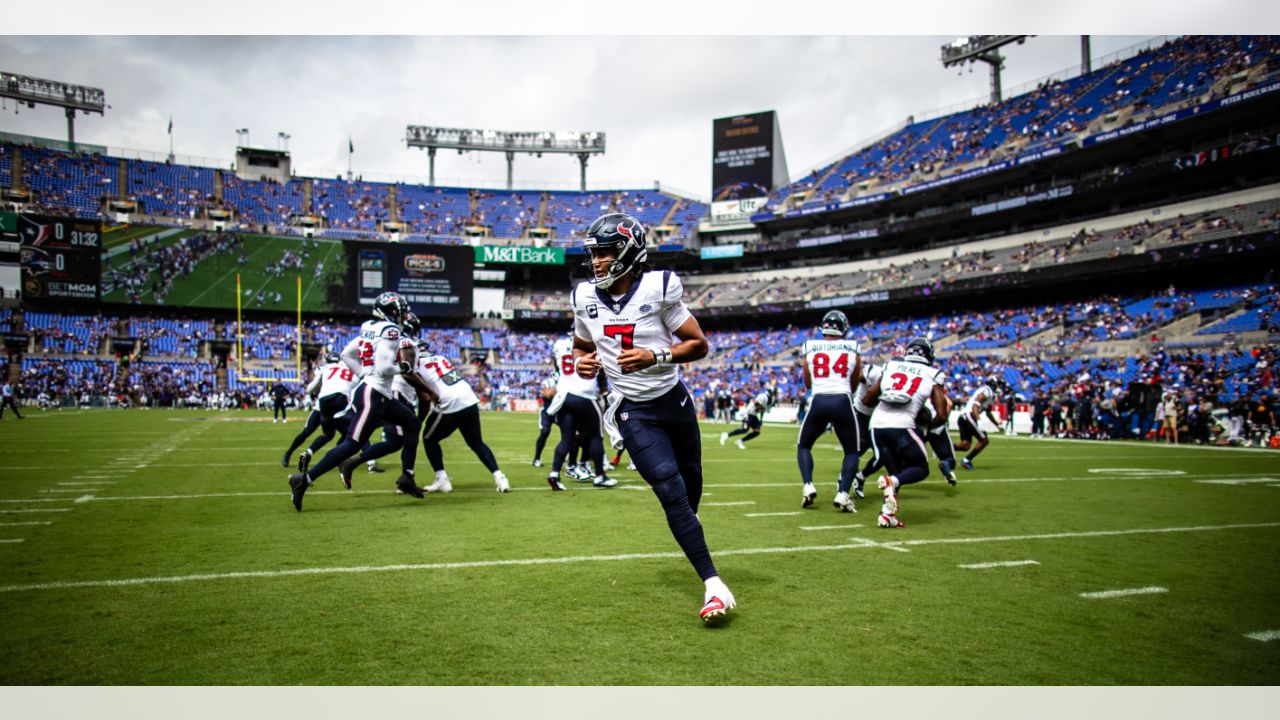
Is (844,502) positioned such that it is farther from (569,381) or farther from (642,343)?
(569,381)

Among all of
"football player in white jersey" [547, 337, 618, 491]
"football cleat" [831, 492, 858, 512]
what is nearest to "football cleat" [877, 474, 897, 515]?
"football cleat" [831, 492, 858, 512]

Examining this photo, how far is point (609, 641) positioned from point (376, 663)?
1085 millimetres

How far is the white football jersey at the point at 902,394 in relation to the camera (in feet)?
26.0

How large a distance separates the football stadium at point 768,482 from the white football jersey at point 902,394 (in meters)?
0.03

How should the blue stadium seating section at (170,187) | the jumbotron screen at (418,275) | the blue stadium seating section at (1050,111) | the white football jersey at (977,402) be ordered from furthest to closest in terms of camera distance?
1. the blue stadium seating section at (170,187)
2. the jumbotron screen at (418,275)
3. the blue stadium seating section at (1050,111)
4. the white football jersey at (977,402)

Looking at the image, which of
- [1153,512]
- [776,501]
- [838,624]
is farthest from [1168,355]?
[838,624]

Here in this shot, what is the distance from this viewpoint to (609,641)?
3646 millimetres

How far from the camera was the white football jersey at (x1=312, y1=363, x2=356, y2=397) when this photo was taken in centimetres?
Result: 1184

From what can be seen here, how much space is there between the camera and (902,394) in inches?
312

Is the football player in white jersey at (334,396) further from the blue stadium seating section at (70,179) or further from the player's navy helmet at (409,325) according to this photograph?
the blue stadium seating section at (70,179)

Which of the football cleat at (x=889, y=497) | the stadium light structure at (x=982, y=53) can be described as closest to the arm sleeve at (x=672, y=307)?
the football cleat at (x=889, y=497)

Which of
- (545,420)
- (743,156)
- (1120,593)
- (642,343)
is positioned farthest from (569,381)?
(743,156)

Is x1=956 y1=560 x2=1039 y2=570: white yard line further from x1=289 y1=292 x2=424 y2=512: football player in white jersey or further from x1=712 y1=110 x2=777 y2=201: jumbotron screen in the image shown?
x1=712 y1=110 x2=777 y2=201: jumbotron screen

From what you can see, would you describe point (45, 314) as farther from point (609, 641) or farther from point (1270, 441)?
point (1270, 441)
